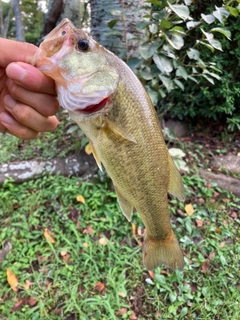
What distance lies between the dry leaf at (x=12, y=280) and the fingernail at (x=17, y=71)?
210cm

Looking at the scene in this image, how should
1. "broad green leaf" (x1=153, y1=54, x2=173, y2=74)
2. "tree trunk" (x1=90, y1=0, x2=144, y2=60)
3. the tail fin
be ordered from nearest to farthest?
the tail fin, "broad green leaf" (x1=153, y1=54, x2=173, y2=74), "tree trunk" (x1=90, y1=0, x2=144, y2=60)

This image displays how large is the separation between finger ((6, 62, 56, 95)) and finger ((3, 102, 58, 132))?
0.15m

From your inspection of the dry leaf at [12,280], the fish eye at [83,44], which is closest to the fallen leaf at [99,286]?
the dry leaf at [12,280]

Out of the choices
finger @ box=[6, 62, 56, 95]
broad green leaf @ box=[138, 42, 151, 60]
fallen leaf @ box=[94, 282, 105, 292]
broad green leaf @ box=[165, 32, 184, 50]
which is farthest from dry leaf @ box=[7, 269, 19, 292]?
broad green leaf @ box=[165, 32, 184, 50]

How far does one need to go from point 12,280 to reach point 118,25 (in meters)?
2.64

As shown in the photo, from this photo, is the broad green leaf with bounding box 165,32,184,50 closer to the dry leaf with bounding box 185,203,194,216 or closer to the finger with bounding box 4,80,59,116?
the finger with bounding box 4,80,59,116

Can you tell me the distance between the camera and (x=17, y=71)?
1.30 metres

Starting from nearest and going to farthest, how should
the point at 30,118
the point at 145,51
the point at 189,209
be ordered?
the point at 30,118 < the point at 145,51 < the point at 189,209

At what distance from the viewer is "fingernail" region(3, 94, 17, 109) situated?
1524 millimetres

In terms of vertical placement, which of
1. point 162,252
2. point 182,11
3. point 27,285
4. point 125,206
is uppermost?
point 182,11

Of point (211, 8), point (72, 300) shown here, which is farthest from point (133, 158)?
point (211, 8)

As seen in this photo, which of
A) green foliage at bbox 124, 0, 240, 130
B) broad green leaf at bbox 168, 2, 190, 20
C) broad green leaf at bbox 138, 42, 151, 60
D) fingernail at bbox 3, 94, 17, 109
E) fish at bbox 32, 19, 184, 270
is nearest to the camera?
fish at bbox 32, 19, 184, 270

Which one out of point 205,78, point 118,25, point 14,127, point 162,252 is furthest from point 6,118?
point 205,78

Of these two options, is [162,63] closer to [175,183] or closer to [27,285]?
[175,183]
